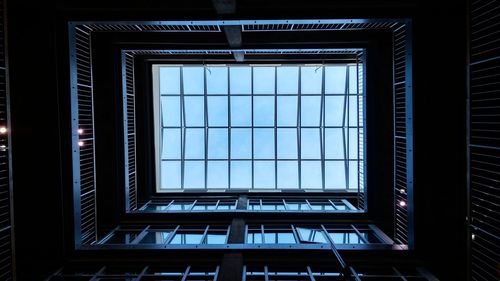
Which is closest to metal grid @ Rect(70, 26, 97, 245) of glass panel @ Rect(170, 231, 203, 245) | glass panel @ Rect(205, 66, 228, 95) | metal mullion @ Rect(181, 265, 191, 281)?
glass panel @ Rect(170, 231, 203, 245)

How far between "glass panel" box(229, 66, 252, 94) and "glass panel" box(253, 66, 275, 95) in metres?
0.30

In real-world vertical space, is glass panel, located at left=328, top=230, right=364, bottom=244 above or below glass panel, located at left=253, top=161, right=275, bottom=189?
below

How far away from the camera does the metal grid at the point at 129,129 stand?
13.9 metres

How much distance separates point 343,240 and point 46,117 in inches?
397

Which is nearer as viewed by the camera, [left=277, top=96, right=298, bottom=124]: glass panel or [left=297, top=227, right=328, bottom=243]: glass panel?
[left=297, top=227, right=328, bottom=243]: glass panel

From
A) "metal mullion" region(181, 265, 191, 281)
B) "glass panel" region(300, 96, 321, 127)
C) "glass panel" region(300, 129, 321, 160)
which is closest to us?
"metal mullion" region(181, 265, 191, 281)

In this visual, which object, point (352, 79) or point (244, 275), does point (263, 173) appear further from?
point (244, 275)

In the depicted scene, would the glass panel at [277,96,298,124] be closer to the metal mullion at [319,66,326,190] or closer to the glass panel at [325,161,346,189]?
the metal mullion at [319,66,326,190]

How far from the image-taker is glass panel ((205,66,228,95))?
18.0m

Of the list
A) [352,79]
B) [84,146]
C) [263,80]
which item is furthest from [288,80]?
[84,146]

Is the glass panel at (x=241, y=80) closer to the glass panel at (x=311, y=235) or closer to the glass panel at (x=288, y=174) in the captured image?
the glass panel at (x=288, y=174)

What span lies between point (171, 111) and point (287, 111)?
5.83 m

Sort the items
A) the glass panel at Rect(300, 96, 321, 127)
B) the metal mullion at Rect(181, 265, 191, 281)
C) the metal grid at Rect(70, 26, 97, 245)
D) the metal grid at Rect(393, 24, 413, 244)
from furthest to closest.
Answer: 1. the glass panel at Rect(300, 96, 321, 127)
2. the metal grid at Rect(70, 26, 97, 245)
3. the metal grid at Rect(393, 24, 413, 244)
4. the metal mullion at Rect(181, 265, 191, 281)

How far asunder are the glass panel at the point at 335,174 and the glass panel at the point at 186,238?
755 centimetres
